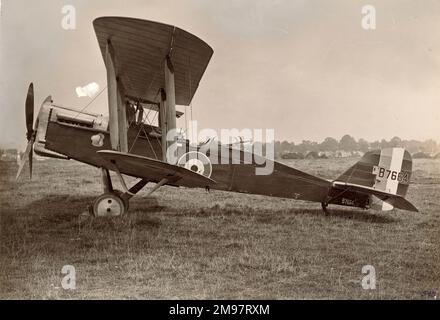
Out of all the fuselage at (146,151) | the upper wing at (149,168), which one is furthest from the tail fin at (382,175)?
the upper wing at (149,168)

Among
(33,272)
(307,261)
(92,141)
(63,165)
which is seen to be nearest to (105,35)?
(92,141)

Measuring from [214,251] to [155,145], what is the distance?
95.4 inches

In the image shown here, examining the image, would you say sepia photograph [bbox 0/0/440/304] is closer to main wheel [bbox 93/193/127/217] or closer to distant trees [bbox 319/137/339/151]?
main wheel [bbox 93/193/127/217]

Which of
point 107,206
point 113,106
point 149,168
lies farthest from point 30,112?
point 149,168

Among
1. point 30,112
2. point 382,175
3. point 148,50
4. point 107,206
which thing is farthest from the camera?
point 382,175

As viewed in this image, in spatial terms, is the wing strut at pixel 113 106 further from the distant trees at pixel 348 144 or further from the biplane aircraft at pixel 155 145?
the distant trees at pixel 348 144

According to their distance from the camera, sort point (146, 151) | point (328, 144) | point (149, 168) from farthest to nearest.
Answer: point (328, 144), point (146, 151), point (149, 168)

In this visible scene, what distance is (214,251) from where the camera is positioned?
5.07 metres

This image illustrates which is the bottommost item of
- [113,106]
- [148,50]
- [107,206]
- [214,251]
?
[214,251]

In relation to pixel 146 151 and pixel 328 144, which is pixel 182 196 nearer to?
pixel 146 151

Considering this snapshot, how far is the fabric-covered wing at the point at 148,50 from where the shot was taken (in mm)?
4977

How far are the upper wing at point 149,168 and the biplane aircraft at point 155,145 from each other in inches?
0.7

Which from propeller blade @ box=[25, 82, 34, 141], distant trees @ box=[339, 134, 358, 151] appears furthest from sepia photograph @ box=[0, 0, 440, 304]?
distant trees @ box=[339, 134, 358, 151]

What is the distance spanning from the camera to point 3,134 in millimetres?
7309
